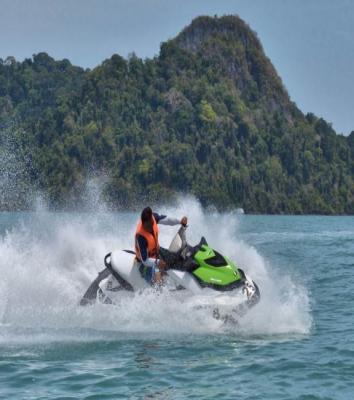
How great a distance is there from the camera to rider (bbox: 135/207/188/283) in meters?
12.5

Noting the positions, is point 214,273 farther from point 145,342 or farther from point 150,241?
point 145,342

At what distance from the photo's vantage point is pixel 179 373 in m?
9.89

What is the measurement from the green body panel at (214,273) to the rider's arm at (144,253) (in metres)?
0.70

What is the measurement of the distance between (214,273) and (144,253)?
1.15 meters

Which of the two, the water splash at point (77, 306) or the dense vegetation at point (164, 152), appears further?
the dense vegetation at point (164, 152)

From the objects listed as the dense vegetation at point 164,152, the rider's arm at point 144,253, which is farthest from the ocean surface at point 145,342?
the dense vegetation at point 164,152

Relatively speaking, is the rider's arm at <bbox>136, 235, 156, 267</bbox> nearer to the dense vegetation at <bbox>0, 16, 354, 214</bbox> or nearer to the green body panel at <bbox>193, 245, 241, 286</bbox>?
the green body panel at <bbox>193, 245, 241, 286</bbox>

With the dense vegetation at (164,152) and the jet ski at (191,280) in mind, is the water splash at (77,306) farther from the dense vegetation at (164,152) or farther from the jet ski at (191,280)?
the dense vegetation at (164,152)

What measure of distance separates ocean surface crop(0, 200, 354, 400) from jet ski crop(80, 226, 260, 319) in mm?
208

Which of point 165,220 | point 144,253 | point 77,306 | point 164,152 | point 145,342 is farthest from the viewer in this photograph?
point 164,152

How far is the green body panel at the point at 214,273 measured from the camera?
12.2 meters

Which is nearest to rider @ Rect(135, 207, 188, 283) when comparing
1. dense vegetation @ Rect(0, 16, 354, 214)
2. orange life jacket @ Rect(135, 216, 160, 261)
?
orange life jacket @ Rect(135, 216, 160, 261)

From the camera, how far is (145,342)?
37.7 feet

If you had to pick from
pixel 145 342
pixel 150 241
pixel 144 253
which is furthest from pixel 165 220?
pixel 145 342
